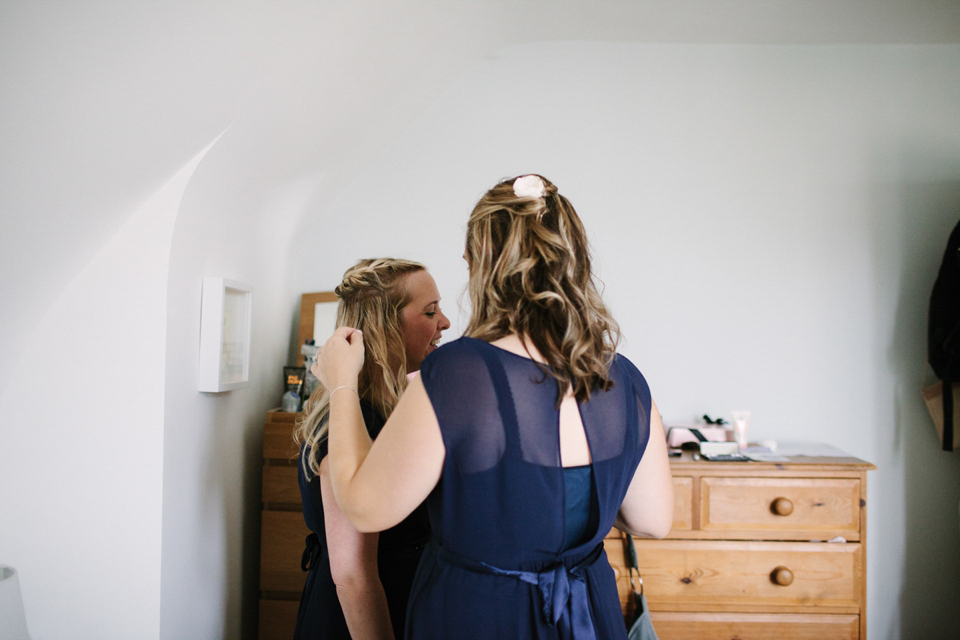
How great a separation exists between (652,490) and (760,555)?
4.04 ft

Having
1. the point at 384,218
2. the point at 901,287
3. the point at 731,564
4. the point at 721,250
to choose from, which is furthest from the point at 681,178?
the point at 731,564

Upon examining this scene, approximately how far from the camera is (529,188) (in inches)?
39.4

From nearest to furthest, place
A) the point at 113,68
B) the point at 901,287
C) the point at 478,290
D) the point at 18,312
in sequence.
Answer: the point at 478,290 → the point at 113,68 → the point at 18,312 → the point at 901,287

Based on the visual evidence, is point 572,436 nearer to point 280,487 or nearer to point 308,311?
point 280,487

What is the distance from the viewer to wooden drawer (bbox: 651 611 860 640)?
2029 millimetres

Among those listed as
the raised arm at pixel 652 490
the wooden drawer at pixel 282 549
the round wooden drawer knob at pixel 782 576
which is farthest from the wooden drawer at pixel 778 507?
the wooden drawer at pixel 282 549

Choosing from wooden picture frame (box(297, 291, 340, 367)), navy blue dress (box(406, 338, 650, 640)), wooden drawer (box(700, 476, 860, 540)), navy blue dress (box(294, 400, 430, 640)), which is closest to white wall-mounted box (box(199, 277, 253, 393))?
wooden picture frame (box(297, 291, 340, 367))

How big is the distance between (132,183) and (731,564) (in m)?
2.12

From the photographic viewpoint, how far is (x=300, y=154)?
6.91 ft

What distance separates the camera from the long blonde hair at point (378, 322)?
1348 mm

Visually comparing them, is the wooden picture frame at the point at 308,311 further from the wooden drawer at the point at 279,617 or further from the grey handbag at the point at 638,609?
the grey handbag at the point at 638,609

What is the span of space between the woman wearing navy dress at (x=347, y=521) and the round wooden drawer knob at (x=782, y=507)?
4.37 ft

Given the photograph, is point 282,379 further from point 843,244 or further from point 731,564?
point 843,244

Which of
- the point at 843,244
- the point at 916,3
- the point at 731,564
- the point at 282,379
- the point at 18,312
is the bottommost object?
the point at 731,564
